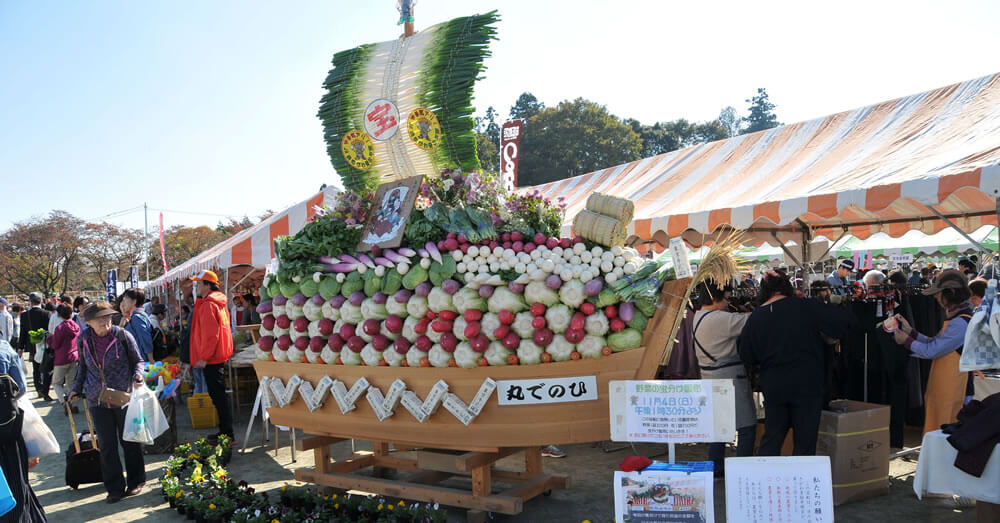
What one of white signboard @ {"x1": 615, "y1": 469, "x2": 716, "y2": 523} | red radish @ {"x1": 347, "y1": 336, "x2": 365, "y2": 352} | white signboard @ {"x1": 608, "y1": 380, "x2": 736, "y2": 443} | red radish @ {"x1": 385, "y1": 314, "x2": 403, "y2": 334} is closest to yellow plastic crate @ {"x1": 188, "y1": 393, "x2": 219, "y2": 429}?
red radish @ {"x1": 347, "y1": 336, "x2": 365, "y2": 352}

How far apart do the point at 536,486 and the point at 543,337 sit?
1374 mm

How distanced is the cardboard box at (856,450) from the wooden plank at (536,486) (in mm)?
1906

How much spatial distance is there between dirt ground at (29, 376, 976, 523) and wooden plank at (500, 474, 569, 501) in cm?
15

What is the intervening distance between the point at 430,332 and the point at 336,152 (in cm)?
210

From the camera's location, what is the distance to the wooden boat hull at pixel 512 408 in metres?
3.86

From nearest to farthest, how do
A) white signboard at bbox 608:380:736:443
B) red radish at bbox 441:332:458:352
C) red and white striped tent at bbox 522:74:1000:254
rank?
white signboard at bbox 608:380:736:443
red radish at bbox 441:332:458:352
red and white striped tent at bbox 522:74:1000:254

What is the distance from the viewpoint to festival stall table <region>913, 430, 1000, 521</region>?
3488mm

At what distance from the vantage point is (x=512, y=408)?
4008 millimetres

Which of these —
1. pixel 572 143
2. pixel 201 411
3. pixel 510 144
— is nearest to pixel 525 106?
pixel 572 143

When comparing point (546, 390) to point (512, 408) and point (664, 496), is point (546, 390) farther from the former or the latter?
point (664, 496)

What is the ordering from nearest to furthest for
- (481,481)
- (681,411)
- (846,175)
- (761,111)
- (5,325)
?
(681,411)
(481,481)
(846,175)
(5,325)
(761,111)

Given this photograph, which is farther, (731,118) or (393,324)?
(731,118)

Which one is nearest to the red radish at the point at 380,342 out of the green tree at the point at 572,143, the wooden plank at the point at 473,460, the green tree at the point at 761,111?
the wooden plank at the point at 473,460

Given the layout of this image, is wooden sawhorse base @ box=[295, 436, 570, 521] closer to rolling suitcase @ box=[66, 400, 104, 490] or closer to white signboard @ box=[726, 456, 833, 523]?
white signboard @ box=[726, 456, 833, 523]
